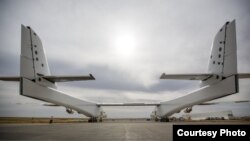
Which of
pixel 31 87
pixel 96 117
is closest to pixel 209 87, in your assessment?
pixel 31 87

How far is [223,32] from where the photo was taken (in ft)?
68.6

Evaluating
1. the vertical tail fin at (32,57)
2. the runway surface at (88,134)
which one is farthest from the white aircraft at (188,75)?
the runway surface at (88,134)

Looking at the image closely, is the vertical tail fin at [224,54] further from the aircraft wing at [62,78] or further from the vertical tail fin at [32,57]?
the vertical tail fin at [32,57]

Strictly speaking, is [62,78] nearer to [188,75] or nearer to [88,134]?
[88,134]

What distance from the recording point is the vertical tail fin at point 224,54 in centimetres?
1941

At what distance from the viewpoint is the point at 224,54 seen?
20.7m

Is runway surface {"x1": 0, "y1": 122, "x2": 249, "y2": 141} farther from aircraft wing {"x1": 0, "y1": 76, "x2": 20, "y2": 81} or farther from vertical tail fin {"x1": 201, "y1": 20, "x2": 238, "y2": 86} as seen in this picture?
vertical tail fin {"x1": 201, "y1": 20, "x2": 238, "y2": 86}

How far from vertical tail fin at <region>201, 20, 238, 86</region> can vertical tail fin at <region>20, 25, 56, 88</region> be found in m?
15.5

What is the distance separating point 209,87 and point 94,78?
11.6 metres

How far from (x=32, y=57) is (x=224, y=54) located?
1592 centimetres

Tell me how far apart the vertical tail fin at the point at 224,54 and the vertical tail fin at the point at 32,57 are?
50.8ft

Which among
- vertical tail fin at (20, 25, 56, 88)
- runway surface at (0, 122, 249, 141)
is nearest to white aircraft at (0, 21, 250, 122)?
vertical tail fin at (20, 25, 56, 88)

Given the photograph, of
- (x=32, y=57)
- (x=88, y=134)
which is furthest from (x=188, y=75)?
(x=32, y=57)

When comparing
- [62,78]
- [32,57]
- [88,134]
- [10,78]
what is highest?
[32,57]
